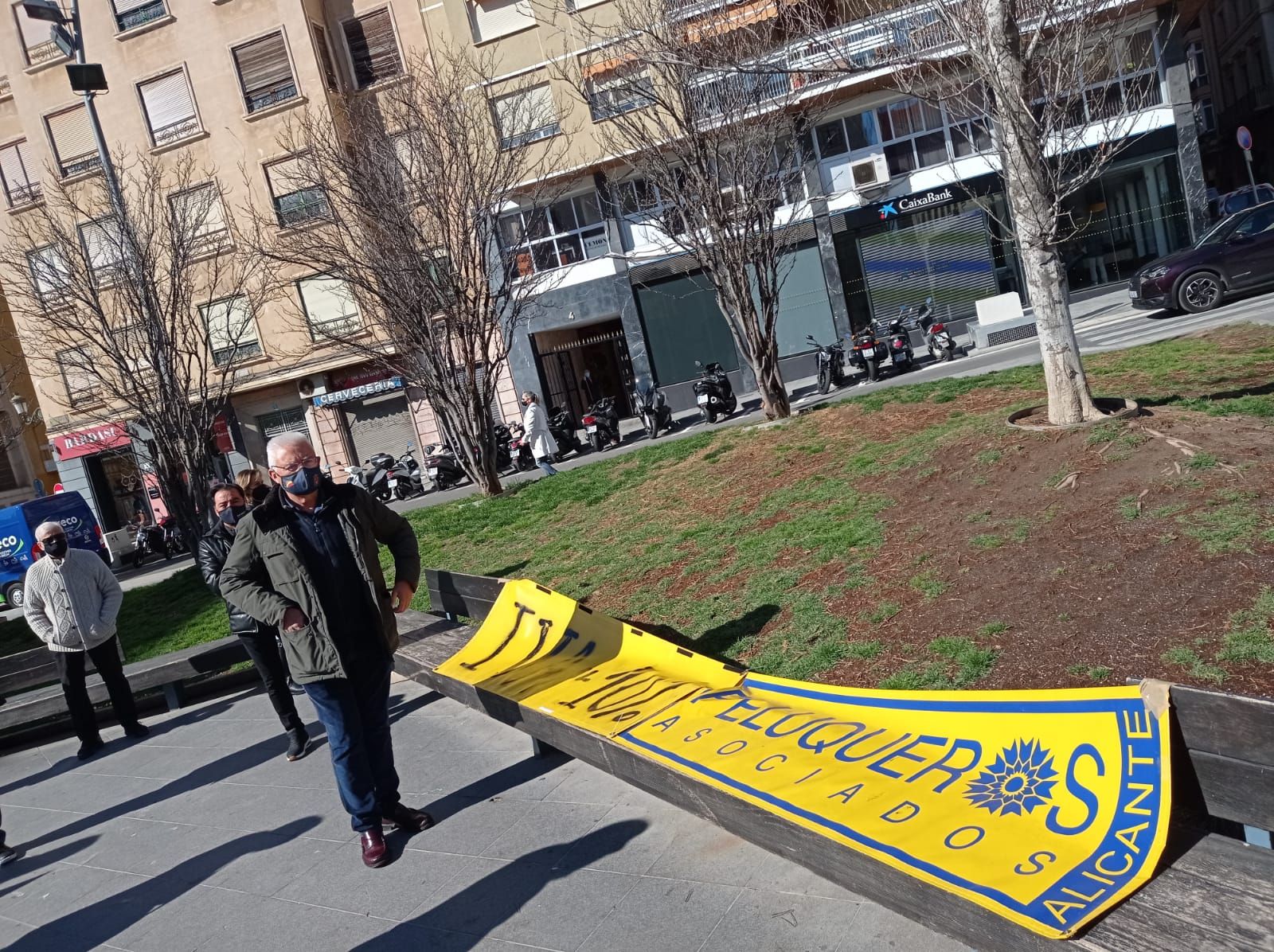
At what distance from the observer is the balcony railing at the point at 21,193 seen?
96.3 feet

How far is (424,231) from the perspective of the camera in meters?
12.8

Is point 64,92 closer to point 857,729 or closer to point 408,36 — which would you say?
point 408,36

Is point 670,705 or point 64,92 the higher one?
point 64,92

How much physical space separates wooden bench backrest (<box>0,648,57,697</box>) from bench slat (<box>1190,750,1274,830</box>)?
355 inches

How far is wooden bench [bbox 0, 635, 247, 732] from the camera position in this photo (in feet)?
26.5

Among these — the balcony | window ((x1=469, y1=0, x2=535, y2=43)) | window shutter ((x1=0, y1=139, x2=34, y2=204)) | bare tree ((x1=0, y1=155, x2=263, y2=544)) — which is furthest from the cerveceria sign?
window shutter ((x1=0, y1=139, x2=34, y2=204))

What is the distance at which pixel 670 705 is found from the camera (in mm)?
4898

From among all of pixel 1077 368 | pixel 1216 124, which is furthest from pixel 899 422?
pixel 1216 124

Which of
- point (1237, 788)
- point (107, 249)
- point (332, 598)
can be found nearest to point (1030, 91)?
point (1237, 788)

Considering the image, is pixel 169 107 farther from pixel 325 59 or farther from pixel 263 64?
pixel 325 59

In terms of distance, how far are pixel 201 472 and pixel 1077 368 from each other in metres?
12.1

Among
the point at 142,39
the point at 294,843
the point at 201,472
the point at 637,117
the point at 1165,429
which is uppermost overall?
the point at 142,39

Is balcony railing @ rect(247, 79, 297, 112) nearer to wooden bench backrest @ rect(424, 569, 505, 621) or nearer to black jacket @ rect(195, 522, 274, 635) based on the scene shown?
wooden bench backrest @ rect(424, 569, 505, 621)

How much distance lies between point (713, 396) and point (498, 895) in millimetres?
16059
